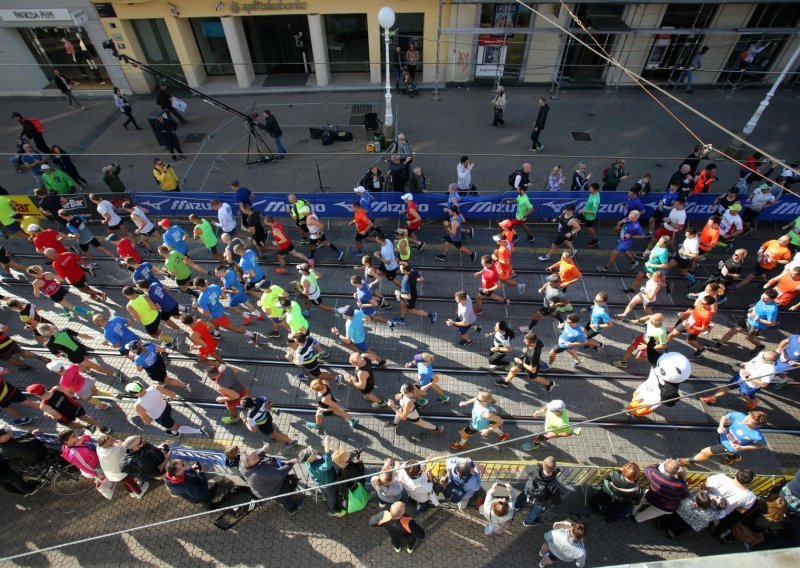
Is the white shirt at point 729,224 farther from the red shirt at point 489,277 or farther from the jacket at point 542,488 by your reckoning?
the jacket at point 542,488

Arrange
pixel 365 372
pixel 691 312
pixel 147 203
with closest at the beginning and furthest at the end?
pixel 365 372 → pixel 691 312 → pixel 147 203

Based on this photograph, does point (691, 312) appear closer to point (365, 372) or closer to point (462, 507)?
point (462, 507)

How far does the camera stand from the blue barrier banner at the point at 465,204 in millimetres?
12672

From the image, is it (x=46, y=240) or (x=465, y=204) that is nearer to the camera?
(x=46, y=240)

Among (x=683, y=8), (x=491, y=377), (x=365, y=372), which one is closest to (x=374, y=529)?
(x=365, y=372)

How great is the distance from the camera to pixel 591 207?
38.7ft

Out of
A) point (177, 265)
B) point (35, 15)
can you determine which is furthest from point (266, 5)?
point (177, 265)

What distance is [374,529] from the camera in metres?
7.36

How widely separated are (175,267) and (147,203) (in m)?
4.58

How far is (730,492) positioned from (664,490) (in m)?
0.89

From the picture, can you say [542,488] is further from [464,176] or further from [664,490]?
[464,176]

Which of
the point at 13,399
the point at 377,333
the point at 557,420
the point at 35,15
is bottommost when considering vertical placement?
the point at 377,333

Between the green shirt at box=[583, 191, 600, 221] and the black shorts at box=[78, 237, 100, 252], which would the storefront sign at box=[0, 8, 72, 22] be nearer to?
the black shorts at box=[78, 237, 100, 252]

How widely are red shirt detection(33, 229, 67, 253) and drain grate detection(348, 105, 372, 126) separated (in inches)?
444
